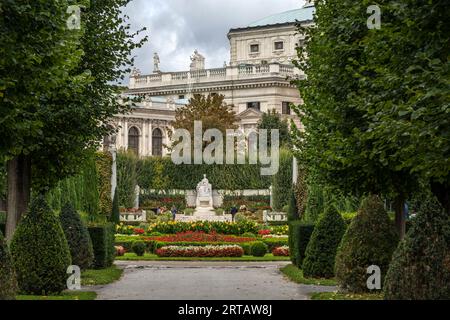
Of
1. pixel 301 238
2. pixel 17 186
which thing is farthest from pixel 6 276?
pixel 301 238

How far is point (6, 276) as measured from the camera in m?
15.8

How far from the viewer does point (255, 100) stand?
313 ft

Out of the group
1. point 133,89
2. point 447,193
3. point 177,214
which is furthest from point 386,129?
point 133,89

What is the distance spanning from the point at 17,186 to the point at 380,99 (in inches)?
409

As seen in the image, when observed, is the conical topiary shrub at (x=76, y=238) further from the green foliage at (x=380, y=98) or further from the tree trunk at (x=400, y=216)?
the tree trunk at (x=400, y=216)

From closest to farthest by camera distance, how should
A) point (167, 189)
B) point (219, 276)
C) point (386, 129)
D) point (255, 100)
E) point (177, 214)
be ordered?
point (386, 129) → point (219, 276) → point (177, 214) → point (167, 189) → point (255, 100)

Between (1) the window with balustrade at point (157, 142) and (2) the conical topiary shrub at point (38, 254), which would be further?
(1) the window with balustrade at point (157, 142)

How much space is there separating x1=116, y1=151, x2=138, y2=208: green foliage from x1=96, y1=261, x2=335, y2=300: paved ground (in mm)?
36216

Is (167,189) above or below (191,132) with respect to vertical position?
below

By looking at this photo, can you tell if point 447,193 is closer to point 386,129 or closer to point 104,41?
point 386,129

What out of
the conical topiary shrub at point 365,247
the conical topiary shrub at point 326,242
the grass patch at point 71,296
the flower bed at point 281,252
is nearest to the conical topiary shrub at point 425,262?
the conical topiary shrub at point 365,247

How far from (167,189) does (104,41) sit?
5174 cm

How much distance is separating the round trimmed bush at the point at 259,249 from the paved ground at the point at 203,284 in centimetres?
465

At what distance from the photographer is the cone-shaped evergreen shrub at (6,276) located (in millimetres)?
15703
